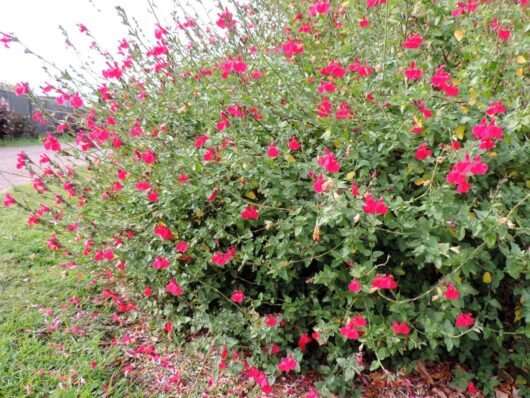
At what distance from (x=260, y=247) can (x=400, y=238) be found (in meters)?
0.69

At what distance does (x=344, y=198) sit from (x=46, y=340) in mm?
2079

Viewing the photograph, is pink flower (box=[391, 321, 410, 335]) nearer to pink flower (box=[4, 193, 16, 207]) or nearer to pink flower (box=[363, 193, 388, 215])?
pink flower (box=[363, 193, 388, 215])

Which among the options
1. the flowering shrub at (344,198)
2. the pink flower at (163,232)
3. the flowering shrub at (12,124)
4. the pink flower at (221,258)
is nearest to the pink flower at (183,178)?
the flowering shrub at (344,198)

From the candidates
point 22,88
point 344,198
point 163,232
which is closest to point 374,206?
point 344,198

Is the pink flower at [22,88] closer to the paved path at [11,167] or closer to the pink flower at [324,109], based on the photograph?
the pink flower at [324,109]

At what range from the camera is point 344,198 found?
1.65 m

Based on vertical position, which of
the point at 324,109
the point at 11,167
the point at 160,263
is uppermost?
the point at 11,167

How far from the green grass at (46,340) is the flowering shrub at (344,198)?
1.42ft

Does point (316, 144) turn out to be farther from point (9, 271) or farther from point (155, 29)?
point (9, 271)

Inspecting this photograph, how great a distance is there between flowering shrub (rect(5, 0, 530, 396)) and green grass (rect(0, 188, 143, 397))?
43 centimetres

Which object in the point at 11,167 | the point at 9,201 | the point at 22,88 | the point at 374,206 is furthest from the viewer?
the point at 11,167

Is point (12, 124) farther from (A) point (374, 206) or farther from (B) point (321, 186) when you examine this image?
(A) point (374, 206)

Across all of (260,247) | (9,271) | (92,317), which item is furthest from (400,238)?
(9,271)

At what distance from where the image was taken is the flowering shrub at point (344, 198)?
65.3 inches
